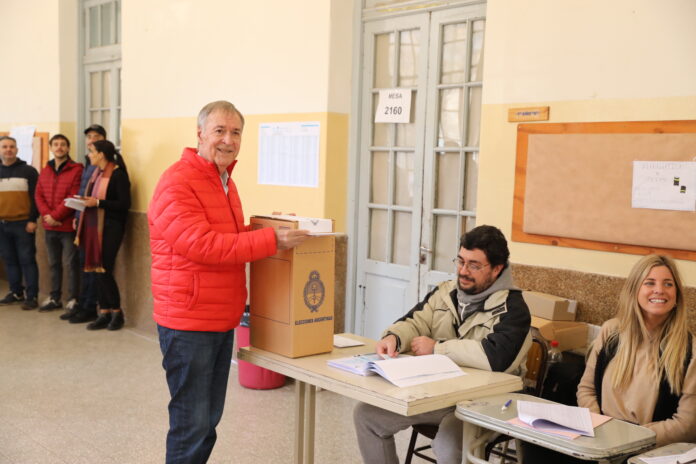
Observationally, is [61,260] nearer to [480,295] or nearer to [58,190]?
[58,190]

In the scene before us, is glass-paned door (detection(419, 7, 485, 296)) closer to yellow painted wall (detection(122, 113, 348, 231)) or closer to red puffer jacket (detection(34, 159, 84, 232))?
yellow painted wall (detection(122, 113, 348, 231))

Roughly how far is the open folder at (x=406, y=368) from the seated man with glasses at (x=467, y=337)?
0.39 ft

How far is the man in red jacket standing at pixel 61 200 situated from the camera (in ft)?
22.9

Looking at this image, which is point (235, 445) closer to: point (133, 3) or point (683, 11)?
point (683, 11)

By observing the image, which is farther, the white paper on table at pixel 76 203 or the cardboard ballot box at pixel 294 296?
the white paper on table at pixel 76 203

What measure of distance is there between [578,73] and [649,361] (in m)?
1.53

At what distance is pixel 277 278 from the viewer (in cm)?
284

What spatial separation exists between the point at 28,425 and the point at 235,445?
1226mm

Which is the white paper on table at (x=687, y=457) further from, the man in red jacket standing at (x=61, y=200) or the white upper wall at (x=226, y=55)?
the man in red jacket standing at (x=61, y=200)

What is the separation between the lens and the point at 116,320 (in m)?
6.60

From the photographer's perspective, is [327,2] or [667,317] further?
[327,2]

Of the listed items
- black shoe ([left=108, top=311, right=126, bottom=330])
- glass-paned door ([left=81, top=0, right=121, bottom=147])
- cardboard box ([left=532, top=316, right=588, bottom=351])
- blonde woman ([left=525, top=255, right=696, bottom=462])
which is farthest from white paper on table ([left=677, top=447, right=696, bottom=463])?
glass-paned door ([left=81, top=0, right=121, bottom=147])

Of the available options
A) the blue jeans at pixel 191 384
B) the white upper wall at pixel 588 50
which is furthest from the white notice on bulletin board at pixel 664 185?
the blue jeans at pixel 191 384

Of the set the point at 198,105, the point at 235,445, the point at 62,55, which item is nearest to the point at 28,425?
the point at 235,445
